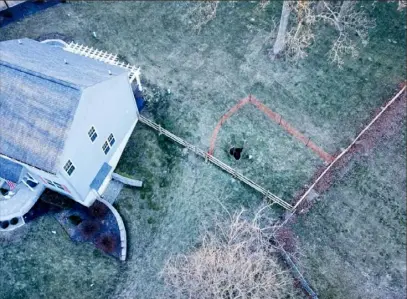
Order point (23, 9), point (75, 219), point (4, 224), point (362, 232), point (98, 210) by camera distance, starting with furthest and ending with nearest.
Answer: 1. point (23, 9)
2. point (98, 210)
3. point (75, 219)
4. point (4, 224)
5. point (362, 232)

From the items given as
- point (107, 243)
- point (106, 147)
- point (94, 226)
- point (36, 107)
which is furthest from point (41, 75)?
point (107, 243)

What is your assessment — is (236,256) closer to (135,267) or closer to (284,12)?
(135,267)

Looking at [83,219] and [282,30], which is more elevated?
[282,30]

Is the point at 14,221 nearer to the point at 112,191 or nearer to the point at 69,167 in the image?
the point at 112,191

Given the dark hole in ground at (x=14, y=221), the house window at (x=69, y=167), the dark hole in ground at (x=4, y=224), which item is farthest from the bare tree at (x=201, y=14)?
the dark hole in ground at (x=4, y=224)

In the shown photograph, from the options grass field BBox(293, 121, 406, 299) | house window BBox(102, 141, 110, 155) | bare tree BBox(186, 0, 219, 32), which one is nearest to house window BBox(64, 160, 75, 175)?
house window BBox(102, 141, 110, 155)

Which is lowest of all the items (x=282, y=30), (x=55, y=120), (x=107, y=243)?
(x=107, y=243)

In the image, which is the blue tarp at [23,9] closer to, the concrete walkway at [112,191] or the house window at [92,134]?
the house window at [92,134]
